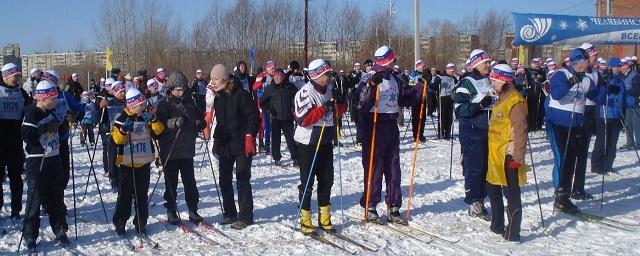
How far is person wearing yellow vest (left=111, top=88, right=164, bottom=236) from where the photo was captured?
6.52 m

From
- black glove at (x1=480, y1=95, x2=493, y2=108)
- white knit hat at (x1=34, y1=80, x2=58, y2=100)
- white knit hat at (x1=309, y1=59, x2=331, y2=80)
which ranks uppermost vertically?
white knit hat at (x1=309, y1=59, x2=331, y2=80)

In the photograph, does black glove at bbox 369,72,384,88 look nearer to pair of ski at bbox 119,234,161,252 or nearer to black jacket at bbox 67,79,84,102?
pair of ski at bbox 119,234,161,252

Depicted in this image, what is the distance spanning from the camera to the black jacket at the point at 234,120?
271 inches

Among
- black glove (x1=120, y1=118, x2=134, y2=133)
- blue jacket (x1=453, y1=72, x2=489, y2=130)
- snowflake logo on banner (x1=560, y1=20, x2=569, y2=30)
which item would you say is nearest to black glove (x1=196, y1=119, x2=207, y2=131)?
black glove (x1=120, y1=118, x2=134, y2=133)

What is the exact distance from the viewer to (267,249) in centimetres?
610

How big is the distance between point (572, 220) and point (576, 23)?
69.1 feet

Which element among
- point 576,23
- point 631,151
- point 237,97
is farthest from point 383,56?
point 576,23

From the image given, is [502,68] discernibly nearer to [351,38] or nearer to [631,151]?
[631,151]

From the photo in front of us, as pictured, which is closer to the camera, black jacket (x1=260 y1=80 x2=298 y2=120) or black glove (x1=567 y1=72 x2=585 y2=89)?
black glove (x1=567 y1=72 x2=585 y2=89)

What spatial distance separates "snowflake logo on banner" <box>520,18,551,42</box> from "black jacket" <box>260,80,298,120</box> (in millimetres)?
16120

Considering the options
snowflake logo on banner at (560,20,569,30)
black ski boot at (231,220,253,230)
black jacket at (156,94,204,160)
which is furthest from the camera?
snowflake logo on banner at (560,20,569,30)

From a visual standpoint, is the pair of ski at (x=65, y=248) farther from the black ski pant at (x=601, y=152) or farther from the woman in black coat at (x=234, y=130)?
the black ski pant at (x=601, y=152)

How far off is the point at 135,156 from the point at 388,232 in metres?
2.98

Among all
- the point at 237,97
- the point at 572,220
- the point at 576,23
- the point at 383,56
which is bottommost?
the point at 572,220
